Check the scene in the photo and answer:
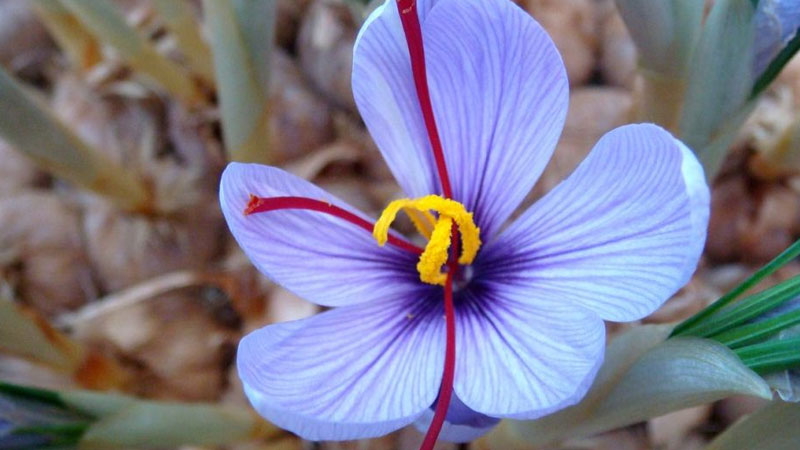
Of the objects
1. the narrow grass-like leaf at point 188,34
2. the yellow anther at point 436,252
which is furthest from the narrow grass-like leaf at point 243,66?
the yellow anther at point 436,252

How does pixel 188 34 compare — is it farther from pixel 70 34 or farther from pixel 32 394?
pixel 32 394

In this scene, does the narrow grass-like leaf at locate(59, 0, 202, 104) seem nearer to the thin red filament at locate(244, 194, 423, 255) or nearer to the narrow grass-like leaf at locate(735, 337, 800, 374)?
the thin red filament at locate(244, 194, 423, 255)

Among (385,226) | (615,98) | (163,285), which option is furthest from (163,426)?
(615,98)

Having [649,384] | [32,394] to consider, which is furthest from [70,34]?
[649,384]

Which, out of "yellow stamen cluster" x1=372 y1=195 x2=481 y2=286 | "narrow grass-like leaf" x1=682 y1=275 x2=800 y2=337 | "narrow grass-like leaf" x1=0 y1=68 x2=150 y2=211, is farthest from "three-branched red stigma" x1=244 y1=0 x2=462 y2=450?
"narrow grass-like leaf" x1=0 y1=68 x2=150 y2=211

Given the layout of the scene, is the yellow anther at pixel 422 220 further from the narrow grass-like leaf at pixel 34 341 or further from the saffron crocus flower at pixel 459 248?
the narrow grass-like leaf at pixel 34 341

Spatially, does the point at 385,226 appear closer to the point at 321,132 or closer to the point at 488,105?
the point at 488,105
